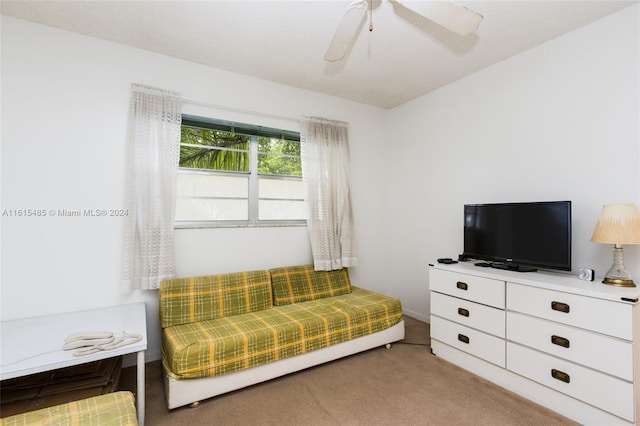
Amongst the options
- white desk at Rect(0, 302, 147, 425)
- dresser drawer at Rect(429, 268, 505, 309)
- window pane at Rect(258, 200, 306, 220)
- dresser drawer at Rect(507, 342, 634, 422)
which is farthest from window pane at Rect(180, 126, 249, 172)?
dresser drawer at Rect(507, 342, 634, 422)

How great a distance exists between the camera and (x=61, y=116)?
227 cm

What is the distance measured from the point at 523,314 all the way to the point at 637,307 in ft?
1.89

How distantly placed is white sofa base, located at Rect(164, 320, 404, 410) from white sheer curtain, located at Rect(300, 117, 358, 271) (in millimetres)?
862

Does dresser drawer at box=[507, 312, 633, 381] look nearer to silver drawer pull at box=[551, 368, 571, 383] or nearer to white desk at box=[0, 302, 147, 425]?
silver drawer pull at box=[551, 368, 571, 383]

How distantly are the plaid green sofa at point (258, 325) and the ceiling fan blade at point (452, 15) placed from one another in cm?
221

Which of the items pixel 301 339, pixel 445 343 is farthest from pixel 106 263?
pixel 445 343

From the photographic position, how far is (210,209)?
288 centimetres

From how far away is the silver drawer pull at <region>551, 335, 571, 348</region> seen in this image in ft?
6.14

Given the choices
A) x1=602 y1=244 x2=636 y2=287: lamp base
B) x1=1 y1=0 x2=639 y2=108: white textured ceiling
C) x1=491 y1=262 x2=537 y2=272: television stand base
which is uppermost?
x1=1 y1=0 x2=639 y2=108: white textured ceiling

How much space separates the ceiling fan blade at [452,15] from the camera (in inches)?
61.0

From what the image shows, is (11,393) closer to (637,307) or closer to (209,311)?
(209,311)

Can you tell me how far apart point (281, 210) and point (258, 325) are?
1314 millimetres

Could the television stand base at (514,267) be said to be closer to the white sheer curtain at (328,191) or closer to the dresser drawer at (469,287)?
the dresser drawer at (469,287)

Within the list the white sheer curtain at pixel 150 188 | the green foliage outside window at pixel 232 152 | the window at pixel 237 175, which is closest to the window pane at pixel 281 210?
the window at pixel 237 175
